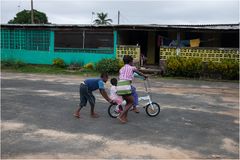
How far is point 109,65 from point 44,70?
390 centimetres

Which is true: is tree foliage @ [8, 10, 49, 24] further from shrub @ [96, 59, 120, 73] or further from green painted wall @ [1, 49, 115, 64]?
shrub @ [96, 59, 120, 73]

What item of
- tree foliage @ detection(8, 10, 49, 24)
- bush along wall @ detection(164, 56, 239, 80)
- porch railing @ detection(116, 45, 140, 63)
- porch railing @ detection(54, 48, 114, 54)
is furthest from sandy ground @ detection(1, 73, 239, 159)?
tree foliage @ detection(8, 10, 49, 24)

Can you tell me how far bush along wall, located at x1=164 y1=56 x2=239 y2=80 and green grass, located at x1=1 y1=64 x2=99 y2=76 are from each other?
4.09 metres

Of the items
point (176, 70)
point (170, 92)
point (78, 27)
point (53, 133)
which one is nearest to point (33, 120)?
point (53, 133)

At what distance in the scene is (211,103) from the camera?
9.87m

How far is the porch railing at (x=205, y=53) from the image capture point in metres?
17.3

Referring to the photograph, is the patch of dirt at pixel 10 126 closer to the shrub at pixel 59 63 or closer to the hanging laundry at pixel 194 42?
the shrub at pixel 59 63

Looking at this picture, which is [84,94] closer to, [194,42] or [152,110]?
[152,110]

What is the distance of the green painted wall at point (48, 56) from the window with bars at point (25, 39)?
28 centimetres

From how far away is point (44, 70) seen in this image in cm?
1888

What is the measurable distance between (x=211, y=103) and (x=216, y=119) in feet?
7.17

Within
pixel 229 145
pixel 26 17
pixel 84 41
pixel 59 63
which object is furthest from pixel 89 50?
pixel 26 17

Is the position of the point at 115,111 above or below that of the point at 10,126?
above

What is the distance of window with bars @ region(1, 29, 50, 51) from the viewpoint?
21.1 meters
